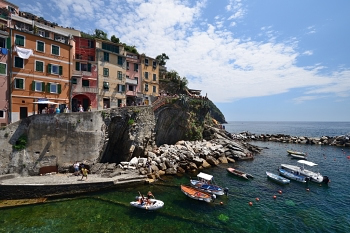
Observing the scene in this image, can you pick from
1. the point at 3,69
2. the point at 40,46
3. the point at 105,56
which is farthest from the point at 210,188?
the point at 40,46

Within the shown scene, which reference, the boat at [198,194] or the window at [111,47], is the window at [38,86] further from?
the boat at [198,194]

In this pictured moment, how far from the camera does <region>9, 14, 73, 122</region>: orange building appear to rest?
24641 mm

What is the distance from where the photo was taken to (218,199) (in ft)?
68.7

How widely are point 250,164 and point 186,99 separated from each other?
18691 mm

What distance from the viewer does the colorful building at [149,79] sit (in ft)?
143

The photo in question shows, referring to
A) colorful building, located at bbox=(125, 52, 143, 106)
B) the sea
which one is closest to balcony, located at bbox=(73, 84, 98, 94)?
colorful building, located at bbox=(125, 52, 143, 106)

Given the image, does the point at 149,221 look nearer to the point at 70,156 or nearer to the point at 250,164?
the point at 70,156

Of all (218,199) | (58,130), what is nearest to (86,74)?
(58,130)

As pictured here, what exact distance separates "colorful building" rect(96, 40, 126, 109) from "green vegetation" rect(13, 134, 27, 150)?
13.3 metres

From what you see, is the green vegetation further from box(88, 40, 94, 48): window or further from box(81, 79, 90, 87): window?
box(88, 40, 94, 48): window

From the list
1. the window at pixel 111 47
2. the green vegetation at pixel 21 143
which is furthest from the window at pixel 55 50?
the green vegetation at pixel 21 143

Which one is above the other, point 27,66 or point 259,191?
point 27,66

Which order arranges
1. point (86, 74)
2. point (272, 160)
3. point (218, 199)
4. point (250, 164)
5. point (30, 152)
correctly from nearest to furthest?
point (218, 199), point (30, 152), point (86, 74), point (250, 164), point (272, 160)

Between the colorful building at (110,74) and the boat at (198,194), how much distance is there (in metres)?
21.8
